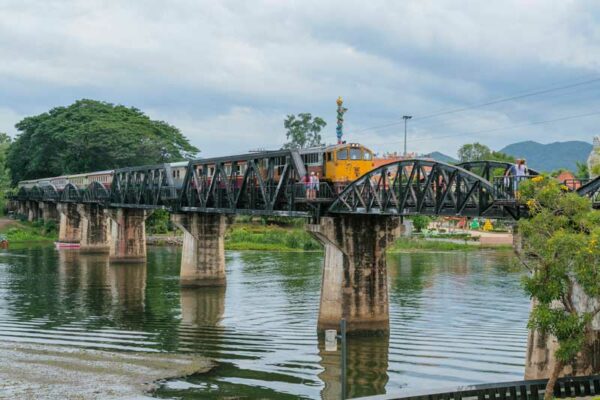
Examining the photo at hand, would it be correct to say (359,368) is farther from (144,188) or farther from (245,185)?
(144,188)

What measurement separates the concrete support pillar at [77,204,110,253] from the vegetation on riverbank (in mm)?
21274

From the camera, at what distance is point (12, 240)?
12900 cm

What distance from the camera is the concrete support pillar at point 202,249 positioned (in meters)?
71.8

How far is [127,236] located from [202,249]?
27.7 meters

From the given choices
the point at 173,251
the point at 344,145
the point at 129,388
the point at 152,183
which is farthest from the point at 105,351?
the point at 173,251

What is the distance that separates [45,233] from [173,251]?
3465cm

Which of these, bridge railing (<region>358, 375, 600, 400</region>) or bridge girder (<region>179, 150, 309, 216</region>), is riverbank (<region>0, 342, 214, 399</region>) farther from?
bridge girder (<region>179, 150, 309, 216</region>)

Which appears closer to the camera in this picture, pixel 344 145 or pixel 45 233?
pixel 344 145

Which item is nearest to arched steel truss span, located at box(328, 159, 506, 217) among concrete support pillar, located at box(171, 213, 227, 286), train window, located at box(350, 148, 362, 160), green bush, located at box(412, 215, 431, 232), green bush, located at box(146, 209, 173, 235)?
train window, located at box(350, 148, 362, 160)

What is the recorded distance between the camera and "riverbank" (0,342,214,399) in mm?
33581

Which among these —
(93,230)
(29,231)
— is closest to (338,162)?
(93,230)

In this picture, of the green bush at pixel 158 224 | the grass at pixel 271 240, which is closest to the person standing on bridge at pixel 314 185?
the grass at pixel 271 240

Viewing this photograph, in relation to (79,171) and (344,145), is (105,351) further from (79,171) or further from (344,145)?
(79,171)

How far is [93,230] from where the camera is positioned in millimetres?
113875
